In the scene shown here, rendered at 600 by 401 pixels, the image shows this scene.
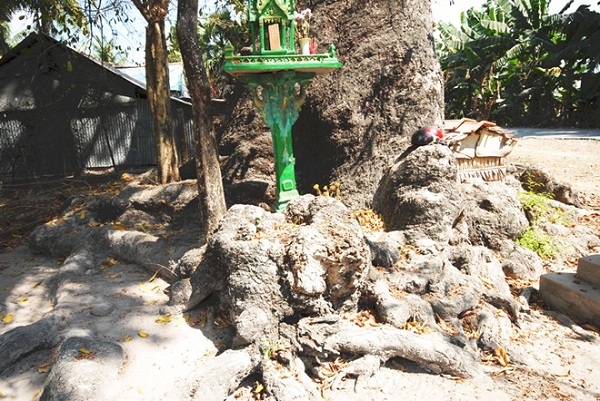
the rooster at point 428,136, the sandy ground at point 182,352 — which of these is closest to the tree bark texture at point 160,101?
the sandy ground at point 182,352

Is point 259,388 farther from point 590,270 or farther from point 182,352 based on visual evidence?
point 590,270

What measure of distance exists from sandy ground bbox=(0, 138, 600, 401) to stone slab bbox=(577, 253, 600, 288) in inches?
27.4

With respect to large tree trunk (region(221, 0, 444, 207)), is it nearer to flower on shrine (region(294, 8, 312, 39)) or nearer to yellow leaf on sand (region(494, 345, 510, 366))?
flower on shrine (region(294, 8, 312, 39))

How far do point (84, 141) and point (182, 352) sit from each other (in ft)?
33.9

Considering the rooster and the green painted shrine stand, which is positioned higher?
the green painted shrine stand

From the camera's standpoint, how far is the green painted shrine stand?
191 inches

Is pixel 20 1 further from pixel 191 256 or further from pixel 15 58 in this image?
pixel 191 256

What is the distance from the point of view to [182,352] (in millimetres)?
4043

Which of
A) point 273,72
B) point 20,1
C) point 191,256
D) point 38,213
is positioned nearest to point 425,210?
point 273,72

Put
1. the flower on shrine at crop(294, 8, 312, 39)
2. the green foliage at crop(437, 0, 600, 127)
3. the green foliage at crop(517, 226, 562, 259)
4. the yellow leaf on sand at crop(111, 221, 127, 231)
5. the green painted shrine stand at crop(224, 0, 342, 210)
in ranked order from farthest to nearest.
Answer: the green foliage at crop(437, 0, 600, 127) → the green foliage at crop(517, 226, 562, 259) → the yellow leaf on sand at crop(111, 221, 127, 231) → the flower on shrine at crop(294, 8, 312, 39) → the green painted shrine stand at crop(224, 0, 342, 210)

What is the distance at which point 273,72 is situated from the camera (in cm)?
517

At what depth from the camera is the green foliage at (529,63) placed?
1822 centimetres

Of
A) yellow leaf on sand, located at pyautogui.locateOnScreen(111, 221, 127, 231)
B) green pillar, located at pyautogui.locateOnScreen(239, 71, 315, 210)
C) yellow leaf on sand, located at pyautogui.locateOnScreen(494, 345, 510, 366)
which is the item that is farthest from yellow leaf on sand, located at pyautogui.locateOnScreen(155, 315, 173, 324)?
yellow leaf on sand, located at pyautogui.locateOnScreen(494, 345, 510, 366)

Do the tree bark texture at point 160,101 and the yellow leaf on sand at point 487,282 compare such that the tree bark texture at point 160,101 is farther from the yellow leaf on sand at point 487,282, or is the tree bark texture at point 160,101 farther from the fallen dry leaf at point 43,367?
the yellow leaf on sand at point 487,282
